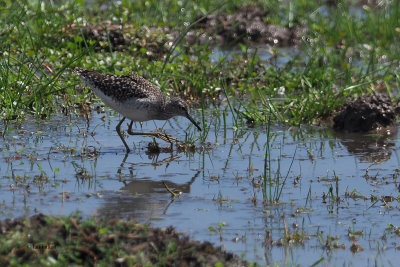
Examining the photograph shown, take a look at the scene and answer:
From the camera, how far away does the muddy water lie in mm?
7195

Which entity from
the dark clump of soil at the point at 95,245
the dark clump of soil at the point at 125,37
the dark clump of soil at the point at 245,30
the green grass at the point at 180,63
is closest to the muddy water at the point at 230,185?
the green grass at the point at 180,63

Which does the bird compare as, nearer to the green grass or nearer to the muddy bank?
the green grass

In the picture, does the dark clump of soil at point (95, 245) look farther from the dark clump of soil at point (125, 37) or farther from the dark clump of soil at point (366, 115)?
the dark clump of soil at point (125, 37)

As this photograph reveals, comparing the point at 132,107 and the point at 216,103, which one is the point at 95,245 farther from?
the point at 216,103

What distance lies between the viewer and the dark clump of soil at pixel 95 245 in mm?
5969

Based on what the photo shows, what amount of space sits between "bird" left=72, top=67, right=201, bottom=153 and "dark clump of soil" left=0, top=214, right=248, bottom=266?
394cm

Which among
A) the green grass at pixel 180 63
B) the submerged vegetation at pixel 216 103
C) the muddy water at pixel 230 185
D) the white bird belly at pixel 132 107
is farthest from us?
the green grass at pixel 180 63

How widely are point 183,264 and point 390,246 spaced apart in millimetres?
1979

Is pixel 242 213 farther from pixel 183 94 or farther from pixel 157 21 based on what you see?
pixel 157 21

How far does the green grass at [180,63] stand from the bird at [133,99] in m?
0.44

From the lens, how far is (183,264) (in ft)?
19.8

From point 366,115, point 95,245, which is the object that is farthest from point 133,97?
point 95,245

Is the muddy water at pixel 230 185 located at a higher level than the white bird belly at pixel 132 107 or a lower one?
lower

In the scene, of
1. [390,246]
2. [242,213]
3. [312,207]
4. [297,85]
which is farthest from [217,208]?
[297,85]
